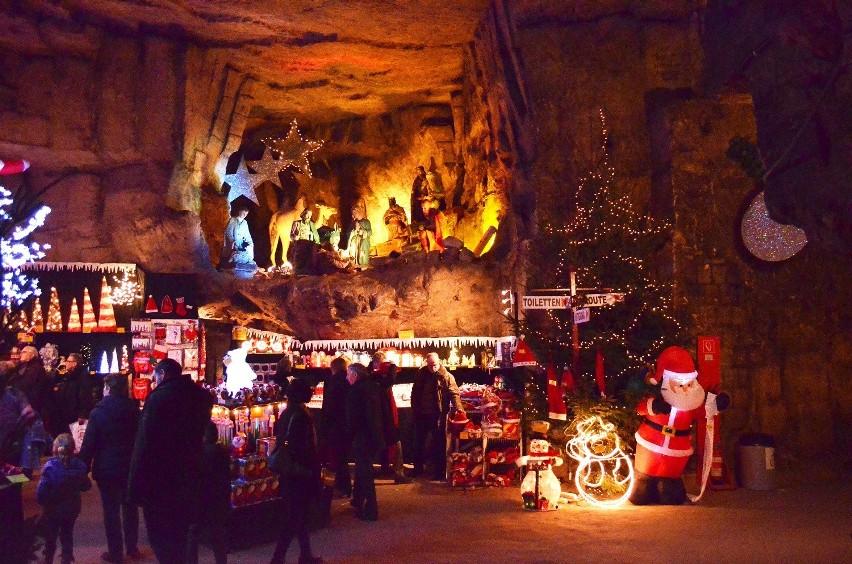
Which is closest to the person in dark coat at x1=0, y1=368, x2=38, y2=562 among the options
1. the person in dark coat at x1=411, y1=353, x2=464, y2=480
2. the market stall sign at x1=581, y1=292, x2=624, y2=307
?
the person in dark coat at x1=411, y1=353, x2=464, y2=480

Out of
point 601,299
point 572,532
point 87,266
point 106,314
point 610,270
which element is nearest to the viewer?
point 572,532

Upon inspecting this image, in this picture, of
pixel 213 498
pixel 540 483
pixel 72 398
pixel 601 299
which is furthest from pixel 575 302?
pixel 72 398

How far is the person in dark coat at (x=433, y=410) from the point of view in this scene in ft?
39.2

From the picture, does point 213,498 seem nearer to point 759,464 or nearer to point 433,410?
point 433,410

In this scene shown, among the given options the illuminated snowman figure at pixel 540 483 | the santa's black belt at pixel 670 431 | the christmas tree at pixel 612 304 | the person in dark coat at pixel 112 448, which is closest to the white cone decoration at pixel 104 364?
the christmas tree at pixel 612 304

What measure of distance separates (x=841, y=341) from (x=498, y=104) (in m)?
7.91

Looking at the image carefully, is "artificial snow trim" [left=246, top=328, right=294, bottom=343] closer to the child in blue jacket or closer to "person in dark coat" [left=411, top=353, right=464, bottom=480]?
"person in dark coat" [left=411, top=353, right=464, bottom=480]

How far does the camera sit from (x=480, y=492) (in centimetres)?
1073

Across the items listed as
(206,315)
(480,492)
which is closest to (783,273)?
(480,492)

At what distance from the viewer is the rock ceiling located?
16.4 metres

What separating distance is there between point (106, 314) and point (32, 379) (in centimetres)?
584

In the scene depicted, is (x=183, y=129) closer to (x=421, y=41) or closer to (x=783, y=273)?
(x=421, y=41)

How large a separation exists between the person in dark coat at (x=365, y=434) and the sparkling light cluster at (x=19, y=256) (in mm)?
9985

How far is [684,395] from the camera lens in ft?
30.5
